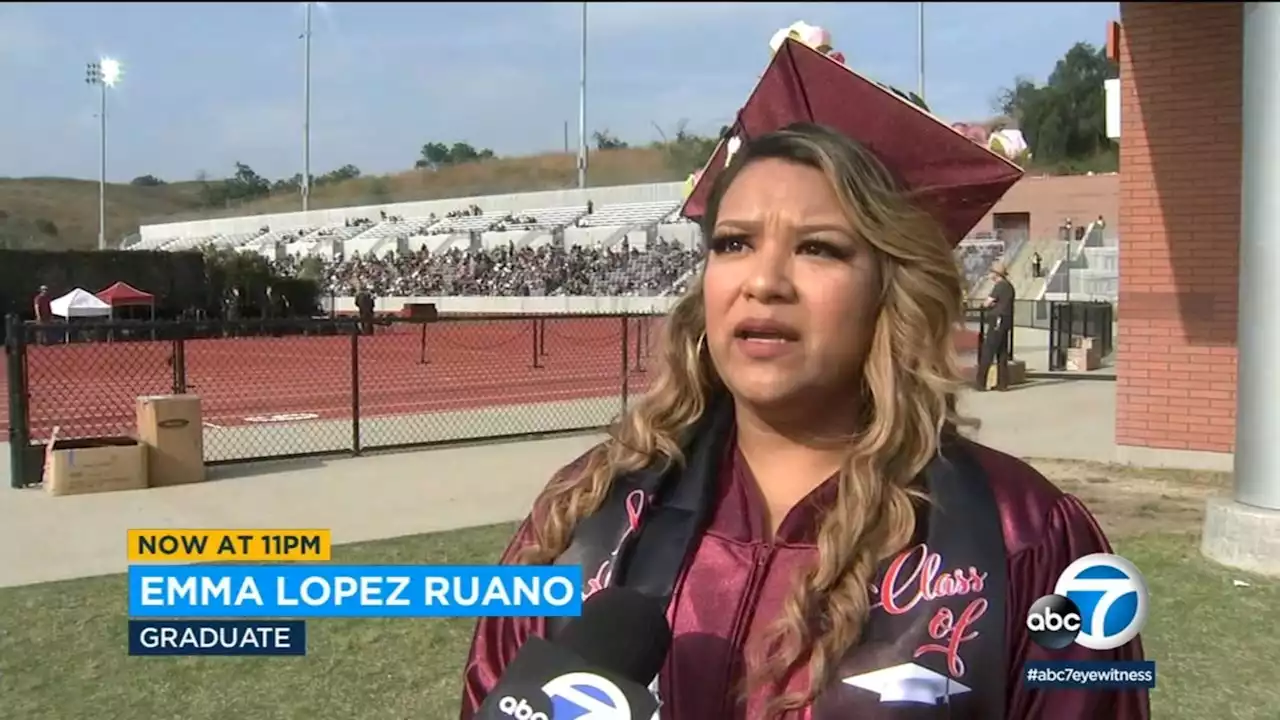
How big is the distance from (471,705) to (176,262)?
21.9m

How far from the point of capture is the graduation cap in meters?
1.47

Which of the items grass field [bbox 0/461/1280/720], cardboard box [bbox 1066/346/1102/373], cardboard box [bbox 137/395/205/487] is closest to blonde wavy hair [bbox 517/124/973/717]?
grass field [bbox 0/461/1280/720]

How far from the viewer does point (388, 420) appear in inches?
504

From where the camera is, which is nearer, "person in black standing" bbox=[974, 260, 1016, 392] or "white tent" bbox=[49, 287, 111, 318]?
"person in black standing" bbox=[974, 260, 1016, 392]

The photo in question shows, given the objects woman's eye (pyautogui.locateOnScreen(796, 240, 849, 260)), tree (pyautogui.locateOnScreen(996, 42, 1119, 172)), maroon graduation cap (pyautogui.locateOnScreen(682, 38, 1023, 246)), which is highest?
tree (pyautogui.locateOnScreen(996, 42, 1119, 172))

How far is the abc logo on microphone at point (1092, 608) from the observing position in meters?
1.55

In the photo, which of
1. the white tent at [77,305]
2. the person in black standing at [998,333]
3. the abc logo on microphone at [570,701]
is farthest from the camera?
the white tent at [77,305]

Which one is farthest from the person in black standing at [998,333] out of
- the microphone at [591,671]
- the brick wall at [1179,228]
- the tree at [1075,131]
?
the tree at [1075,131]

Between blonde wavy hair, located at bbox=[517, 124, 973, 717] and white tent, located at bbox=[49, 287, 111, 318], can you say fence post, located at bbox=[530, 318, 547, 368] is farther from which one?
blonde wavy hair, located at bbox=[517, 124, 973, 717]

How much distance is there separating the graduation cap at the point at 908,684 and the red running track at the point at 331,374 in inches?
459

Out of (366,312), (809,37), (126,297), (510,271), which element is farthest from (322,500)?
(510,271)

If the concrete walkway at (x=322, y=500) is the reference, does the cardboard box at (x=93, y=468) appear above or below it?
above

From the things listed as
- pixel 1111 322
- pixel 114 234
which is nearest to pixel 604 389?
pixel 114 234

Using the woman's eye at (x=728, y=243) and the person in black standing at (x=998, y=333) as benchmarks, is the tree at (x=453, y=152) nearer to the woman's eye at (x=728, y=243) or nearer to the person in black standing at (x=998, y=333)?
the woman's eye at (x=728, y=243)
